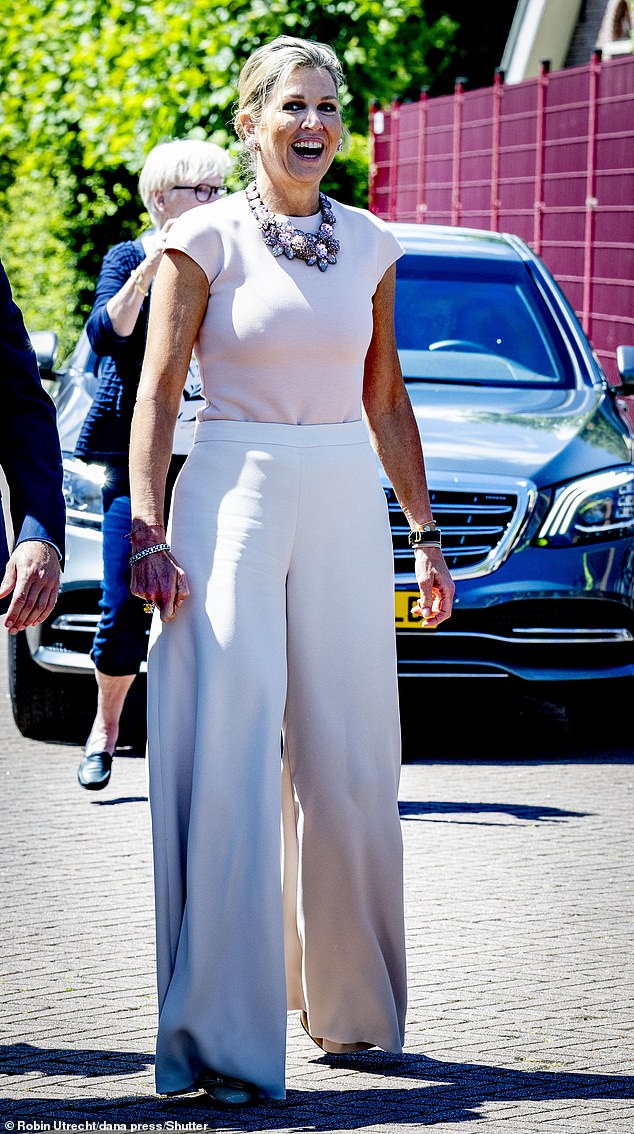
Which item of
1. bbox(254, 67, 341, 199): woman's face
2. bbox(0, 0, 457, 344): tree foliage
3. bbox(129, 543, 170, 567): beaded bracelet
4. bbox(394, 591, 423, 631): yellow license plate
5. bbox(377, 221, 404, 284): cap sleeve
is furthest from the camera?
bbox(0, 0, 457, 344): tree foliage

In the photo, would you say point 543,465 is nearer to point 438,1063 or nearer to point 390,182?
point 438,1063

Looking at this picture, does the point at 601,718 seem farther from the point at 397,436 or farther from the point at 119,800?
the point at 397,436

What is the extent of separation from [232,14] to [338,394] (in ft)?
40.0

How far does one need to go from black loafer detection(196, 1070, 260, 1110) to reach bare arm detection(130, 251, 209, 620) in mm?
878

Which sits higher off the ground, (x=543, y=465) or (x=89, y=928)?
(x=543, y=465)

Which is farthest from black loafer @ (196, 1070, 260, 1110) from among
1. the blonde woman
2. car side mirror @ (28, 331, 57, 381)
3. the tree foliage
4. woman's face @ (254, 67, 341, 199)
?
the tree foliage

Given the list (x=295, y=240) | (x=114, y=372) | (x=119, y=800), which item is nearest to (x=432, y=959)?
(x=295, y=240)

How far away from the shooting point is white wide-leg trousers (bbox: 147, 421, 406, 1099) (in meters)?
3.67

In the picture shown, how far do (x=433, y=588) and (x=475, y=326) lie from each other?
4101 mm

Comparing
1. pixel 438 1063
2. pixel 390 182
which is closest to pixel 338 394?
pixel 438 1063

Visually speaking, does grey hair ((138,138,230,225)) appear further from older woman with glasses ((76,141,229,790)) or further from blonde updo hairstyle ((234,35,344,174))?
blonde updo hairstyle ((234,35,344,174))

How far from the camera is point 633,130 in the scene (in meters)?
12.6

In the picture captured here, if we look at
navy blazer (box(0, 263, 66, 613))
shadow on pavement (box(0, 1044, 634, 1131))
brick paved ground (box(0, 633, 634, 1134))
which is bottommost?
shadow on pavement (box(0, 1044, 634, 1131))

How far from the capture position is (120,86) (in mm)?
16984
